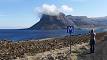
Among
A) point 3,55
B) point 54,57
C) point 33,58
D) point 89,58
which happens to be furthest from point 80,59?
point 3,55

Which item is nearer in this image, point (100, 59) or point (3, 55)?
point (100, 59)

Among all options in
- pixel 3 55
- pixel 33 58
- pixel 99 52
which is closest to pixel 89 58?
pixel 99 52

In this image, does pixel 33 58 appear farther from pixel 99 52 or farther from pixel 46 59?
pixel 99 52

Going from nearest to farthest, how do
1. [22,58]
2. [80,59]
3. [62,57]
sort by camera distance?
[80,59] → [62,57] → [22,58]

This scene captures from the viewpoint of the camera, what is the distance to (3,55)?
40.2 metres

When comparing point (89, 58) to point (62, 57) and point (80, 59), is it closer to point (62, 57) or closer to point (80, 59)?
point (80, 59)

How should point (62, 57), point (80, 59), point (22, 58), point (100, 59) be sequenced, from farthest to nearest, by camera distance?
point (22, 58)
point (62, 57)
point (80, 59)
point (100, 59)

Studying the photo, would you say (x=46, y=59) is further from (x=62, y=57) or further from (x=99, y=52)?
(x=99, y=52)

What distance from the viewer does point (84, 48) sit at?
40.0 metres

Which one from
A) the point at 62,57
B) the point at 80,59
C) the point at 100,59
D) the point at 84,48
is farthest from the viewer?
the point at 84,48

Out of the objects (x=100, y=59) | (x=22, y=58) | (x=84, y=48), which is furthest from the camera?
(x=84, y=48)

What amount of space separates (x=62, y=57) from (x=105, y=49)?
5.32 m

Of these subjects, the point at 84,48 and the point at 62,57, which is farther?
the point at 84,48

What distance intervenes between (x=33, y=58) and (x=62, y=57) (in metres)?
3.04
